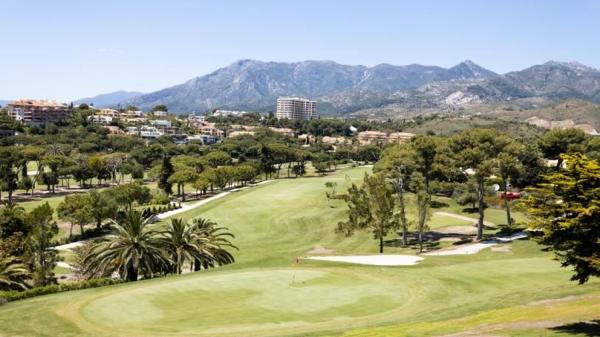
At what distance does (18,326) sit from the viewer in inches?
1127

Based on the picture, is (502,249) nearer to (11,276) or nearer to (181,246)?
(181,246)

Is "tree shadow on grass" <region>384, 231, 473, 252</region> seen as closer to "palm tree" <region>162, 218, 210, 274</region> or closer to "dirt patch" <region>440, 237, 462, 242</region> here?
"dirt patch" <region>440, 237, 462, 242</region>

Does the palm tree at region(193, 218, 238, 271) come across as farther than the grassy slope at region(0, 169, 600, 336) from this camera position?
Yes

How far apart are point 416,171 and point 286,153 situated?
9285cm

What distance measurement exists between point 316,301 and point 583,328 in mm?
14467

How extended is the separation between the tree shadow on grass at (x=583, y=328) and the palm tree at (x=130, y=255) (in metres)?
33.0

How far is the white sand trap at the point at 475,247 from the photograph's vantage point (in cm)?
5392

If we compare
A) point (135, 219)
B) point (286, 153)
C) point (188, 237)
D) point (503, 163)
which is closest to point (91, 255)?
point (135, 219)

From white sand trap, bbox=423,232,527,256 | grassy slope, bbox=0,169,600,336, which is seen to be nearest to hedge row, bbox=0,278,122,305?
grassy slope, bbox=0,169,600,336

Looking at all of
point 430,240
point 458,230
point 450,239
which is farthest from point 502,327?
point 458,230

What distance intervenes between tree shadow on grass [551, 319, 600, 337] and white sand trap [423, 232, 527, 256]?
2990cm

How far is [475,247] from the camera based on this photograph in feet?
186

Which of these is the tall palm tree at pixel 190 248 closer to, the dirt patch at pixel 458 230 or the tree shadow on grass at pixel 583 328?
the dirt patch at pixel 458 230

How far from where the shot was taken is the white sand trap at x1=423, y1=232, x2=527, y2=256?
5392cm
